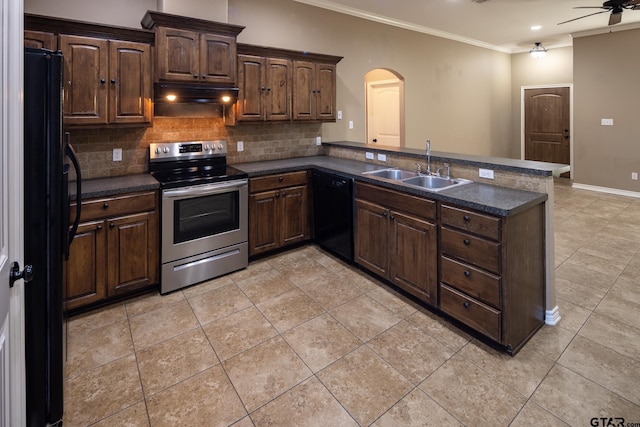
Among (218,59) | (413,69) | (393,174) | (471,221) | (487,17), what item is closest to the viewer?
(471,221)

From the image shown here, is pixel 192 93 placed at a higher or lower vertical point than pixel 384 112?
lower

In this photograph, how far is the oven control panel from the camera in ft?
11.3

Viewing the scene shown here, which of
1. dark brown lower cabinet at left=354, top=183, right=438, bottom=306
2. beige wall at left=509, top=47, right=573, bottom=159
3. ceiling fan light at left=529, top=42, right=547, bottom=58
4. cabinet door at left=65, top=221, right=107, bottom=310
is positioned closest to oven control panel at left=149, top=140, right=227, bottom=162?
cabinet door at left=65, top=221, right=107, bottom=310

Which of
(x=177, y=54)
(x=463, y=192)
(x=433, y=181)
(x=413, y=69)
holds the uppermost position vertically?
(x=413, y=69)

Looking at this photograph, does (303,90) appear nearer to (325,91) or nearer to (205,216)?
(325,91)

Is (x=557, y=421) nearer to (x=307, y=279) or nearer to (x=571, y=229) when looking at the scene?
(x=307, y=279)

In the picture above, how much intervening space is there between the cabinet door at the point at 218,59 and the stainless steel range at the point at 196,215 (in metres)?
0.72

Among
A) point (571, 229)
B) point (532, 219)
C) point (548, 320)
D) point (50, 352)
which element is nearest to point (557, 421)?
point (548, 320)

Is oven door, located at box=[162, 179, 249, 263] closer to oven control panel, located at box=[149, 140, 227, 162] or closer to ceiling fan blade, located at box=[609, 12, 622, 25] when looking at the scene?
oven control panel, located at box=[149, 140, 227, 162]

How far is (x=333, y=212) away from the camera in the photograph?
12.2ft

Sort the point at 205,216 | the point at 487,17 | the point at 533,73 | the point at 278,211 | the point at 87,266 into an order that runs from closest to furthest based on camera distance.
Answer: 1. the point at 87,266
2. the point at 205,216
3. the point at 278,211
4. the point at 487,17
5. the point at 533,73

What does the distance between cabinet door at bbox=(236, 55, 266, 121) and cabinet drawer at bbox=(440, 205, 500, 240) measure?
7.59ft

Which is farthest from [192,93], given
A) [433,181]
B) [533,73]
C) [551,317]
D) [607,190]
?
[533,73]

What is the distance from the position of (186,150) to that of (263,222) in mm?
1085
